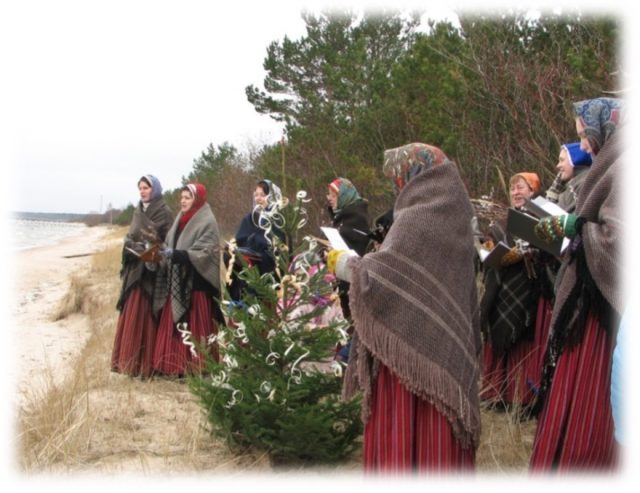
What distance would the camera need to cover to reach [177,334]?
617cm

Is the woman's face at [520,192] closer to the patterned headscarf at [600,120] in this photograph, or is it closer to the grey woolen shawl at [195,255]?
the patterned headscarf at [600,120]

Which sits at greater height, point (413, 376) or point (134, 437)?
point (413, 376)

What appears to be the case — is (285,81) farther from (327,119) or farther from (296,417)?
(296,417)

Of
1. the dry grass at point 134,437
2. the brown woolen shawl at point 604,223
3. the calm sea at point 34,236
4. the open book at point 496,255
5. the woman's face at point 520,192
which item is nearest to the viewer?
the brown woolen shawl at point 604,223

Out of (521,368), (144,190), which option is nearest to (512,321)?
(521,368)

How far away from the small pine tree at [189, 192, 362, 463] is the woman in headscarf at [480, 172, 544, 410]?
143 centimetres

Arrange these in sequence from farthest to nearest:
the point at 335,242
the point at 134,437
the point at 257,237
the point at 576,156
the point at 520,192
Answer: the point at 257,237 < the point at 520,192 < the point at 134,437 < the point at 576,156 < the point at 335,242

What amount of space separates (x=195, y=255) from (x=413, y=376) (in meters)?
3.49

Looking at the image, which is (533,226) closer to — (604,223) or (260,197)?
(604,223)

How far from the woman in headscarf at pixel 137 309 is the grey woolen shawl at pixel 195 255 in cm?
14

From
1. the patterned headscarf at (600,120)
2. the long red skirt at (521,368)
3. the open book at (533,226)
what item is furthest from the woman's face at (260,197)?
the patterned headscarf at (600,120)

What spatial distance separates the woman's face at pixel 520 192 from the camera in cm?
494

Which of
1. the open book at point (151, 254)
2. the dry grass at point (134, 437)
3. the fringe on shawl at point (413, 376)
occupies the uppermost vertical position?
the open book at point (151, 254)

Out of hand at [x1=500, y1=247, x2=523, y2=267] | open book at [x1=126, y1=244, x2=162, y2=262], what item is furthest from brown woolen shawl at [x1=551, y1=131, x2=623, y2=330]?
open book at [x1=126, y1=244, x2=162, y2=262]
